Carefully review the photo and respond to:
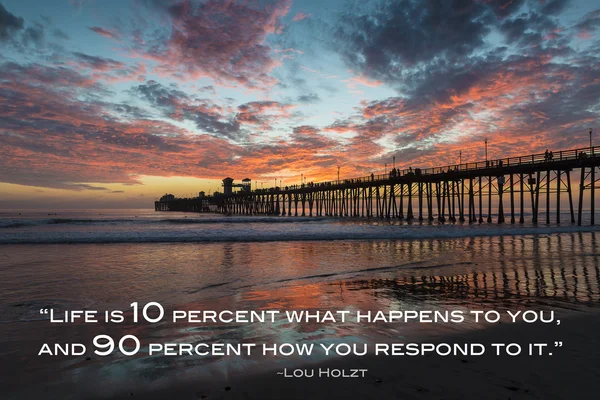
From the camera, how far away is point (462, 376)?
3260 mm

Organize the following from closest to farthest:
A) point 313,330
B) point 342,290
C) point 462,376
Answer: point 462,376 → point 313,330 → point 342,290

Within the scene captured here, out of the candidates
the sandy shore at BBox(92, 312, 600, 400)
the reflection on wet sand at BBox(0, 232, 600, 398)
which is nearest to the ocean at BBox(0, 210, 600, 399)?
the reflection on wet sand at BBox(0, 232, 600, 398)

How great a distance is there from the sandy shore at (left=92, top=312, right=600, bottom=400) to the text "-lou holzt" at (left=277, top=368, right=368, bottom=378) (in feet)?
0.23

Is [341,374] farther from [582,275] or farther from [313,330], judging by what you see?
[582,275]

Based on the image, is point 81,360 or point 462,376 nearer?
point 462,376

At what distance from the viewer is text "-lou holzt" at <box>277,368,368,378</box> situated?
336 cm

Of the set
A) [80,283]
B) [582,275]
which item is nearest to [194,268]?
[80,283]

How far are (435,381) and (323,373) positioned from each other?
1.06 m

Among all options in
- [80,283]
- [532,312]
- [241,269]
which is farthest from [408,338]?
[80,283]

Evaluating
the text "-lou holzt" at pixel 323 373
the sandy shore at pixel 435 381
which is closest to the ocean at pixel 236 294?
the text "-lou holzt" at pixel 323 373

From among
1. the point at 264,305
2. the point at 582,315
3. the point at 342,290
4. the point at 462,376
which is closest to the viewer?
the point at 462,376

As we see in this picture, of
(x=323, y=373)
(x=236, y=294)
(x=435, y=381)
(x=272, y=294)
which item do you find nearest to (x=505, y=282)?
(x=272, y=294)

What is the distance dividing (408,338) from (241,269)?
6624mm

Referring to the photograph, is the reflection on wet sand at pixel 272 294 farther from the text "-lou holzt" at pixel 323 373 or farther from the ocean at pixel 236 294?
the text "-lou holzt" at pixel 323 373
